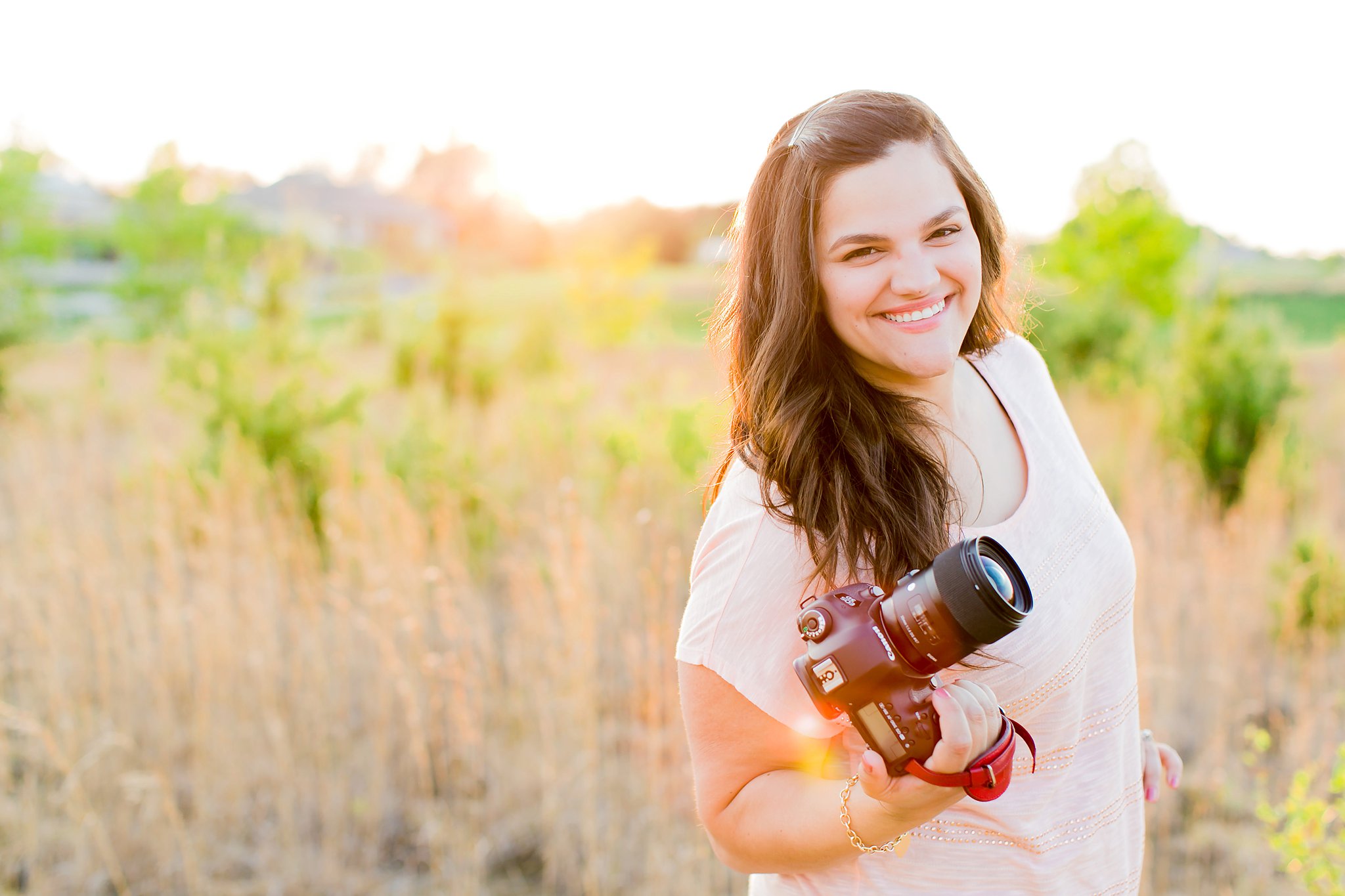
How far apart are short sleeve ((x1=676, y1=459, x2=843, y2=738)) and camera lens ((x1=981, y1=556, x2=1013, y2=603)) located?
226mm

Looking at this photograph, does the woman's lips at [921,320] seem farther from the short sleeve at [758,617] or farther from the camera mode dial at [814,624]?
the camera mode dial at [814,624]

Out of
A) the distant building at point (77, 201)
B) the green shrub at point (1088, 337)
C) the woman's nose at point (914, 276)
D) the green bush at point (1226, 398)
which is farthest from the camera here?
the distant building at point (77, 201)

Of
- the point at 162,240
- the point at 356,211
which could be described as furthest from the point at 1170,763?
the point at 356,211

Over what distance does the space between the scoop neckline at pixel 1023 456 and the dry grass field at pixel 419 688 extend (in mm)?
1013

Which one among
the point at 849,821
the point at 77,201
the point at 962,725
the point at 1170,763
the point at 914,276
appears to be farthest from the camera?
the point at 77,201

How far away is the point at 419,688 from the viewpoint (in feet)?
10.4

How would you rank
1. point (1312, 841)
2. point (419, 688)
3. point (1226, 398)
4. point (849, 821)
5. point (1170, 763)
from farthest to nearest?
point (1226, 398), point (419, 688), point (1312, 841), point (1170, 763), point (849, 821)

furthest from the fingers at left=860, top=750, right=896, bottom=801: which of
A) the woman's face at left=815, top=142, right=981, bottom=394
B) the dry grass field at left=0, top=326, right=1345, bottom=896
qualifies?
the dry grass field at left=0, top=326, right=1345, bottom=896

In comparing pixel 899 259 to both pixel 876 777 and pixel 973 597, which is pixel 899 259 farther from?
pixel 876 777

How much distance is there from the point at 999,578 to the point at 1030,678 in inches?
8.8

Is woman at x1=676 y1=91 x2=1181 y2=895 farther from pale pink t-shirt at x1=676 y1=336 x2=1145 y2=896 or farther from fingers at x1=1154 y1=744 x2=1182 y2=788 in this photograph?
fingers at x1=1154 y1=744 x2=1182 y2=788

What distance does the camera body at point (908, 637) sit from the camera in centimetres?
98

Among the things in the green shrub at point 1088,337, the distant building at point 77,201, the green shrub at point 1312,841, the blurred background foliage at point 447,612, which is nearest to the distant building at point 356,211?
the distant building at point 77,201

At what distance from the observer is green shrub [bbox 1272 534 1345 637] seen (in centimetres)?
346
